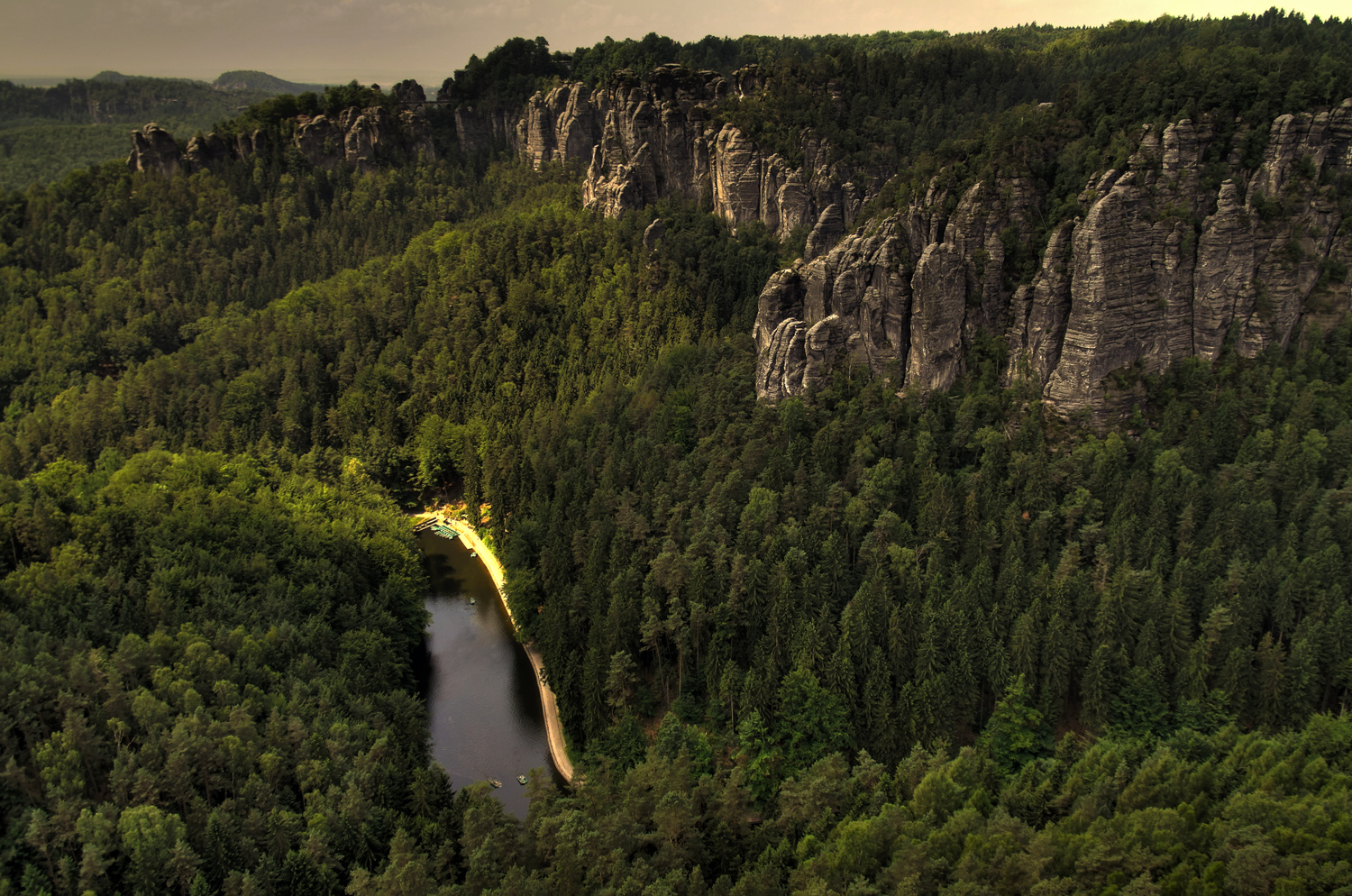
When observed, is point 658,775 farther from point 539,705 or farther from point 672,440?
point 672,440

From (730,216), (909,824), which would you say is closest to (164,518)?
(909,824)

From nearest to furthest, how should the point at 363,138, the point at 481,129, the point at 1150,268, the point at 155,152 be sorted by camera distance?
the point at 1150,268 < the point at 155,152 < the point at 363,138 < the point at 481,129

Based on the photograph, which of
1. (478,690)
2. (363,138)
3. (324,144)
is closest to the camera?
(478,690)

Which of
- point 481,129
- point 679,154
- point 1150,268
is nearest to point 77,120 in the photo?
point 481,129

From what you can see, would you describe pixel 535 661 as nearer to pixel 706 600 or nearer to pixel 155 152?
pixel 706 600

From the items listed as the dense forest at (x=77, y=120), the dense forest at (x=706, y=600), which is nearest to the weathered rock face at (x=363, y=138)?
the dense forest at (x=706, y=600)

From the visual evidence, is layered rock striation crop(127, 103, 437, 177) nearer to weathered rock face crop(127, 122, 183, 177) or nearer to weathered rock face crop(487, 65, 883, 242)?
weathered rock face crop(127, 122, 183, 177)

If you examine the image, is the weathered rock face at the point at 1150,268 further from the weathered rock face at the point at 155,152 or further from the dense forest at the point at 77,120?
the dense forest at the point at 77,120
